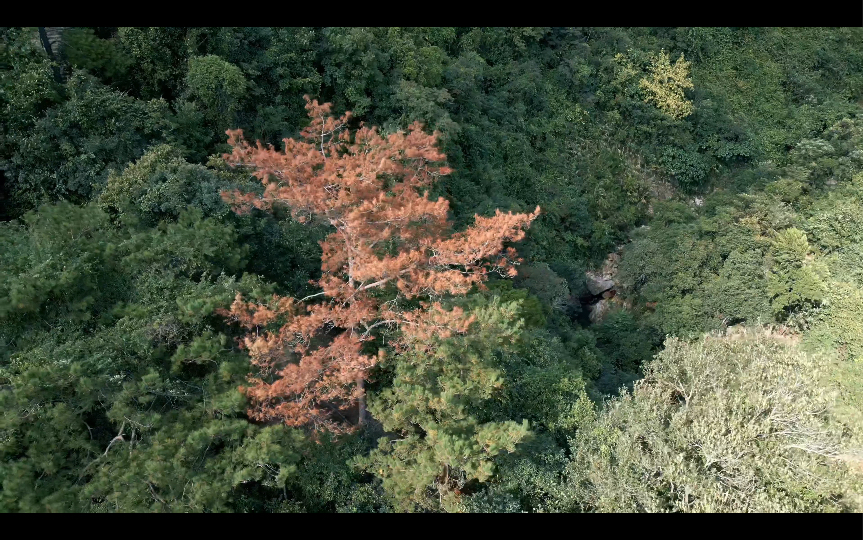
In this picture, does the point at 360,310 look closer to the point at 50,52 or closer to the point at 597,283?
the point at 50,52

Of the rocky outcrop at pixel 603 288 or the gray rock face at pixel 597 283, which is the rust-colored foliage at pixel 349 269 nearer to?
the rocky outcrop at pixel 603 288

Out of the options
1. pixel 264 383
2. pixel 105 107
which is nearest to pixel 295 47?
pixel 105 107

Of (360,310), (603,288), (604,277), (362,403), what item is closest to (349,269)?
(360,310)

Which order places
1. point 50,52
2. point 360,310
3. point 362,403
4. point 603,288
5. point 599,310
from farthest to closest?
point 603,288 < point 599,310 < point 50,52 < point 362,403 < point 360,310

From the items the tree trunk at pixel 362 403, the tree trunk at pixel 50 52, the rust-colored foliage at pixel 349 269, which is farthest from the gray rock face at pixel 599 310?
the tree trunk at pixel 50 52

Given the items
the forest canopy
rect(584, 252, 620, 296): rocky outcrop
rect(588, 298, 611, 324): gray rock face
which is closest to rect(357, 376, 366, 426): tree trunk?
the forest canopy

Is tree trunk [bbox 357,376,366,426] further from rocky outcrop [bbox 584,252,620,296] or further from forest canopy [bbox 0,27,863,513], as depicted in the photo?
rocky outcrop [bbox 584,252,620,296]
